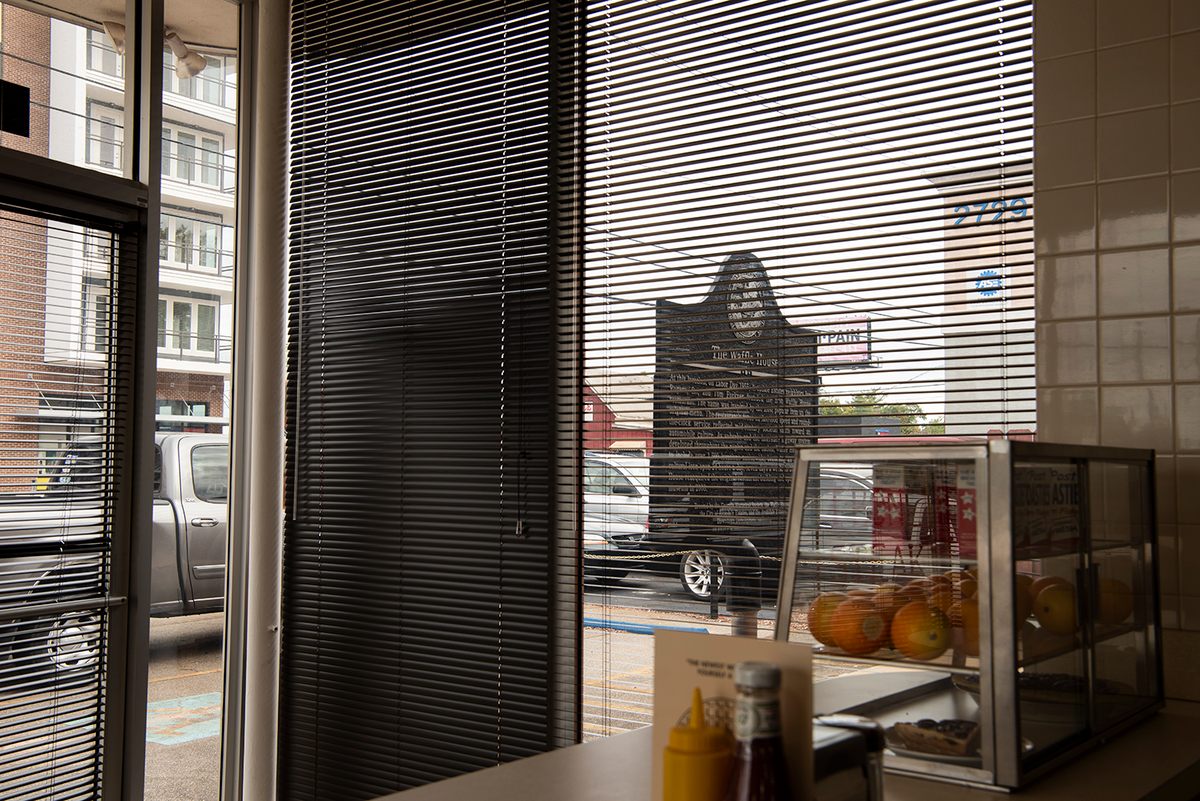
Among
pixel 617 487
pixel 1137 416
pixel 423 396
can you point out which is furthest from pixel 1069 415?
pixel 423 396

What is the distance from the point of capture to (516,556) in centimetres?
258

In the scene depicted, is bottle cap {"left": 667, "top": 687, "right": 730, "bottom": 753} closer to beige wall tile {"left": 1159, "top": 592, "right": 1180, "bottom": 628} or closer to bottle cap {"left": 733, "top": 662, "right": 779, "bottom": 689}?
bottle cap {"left": 733, "top": 662, "right": 779, "bottom": 689}

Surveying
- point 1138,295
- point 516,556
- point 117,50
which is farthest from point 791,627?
point 117,50

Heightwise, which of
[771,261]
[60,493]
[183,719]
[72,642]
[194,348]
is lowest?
[183,719]

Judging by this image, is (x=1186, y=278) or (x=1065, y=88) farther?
(x=1065, y=88)

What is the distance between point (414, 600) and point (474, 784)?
1.62 meters

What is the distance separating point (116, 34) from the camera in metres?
2.71

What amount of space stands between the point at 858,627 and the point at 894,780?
0.67 feet

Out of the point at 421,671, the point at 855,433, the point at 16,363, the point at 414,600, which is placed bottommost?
the point at 421,671

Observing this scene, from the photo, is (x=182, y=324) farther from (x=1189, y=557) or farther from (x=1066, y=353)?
(x=1189, y=557)

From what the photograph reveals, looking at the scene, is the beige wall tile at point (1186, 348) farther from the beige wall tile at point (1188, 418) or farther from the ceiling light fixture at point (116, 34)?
the ceiling light fixture at point (116, 34)

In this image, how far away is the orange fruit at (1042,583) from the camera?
1.32 meters

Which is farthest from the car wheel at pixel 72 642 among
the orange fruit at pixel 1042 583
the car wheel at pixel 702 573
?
the orange fruit at pixel 1042 583

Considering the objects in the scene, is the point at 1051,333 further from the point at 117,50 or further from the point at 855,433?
the point at 117,50
